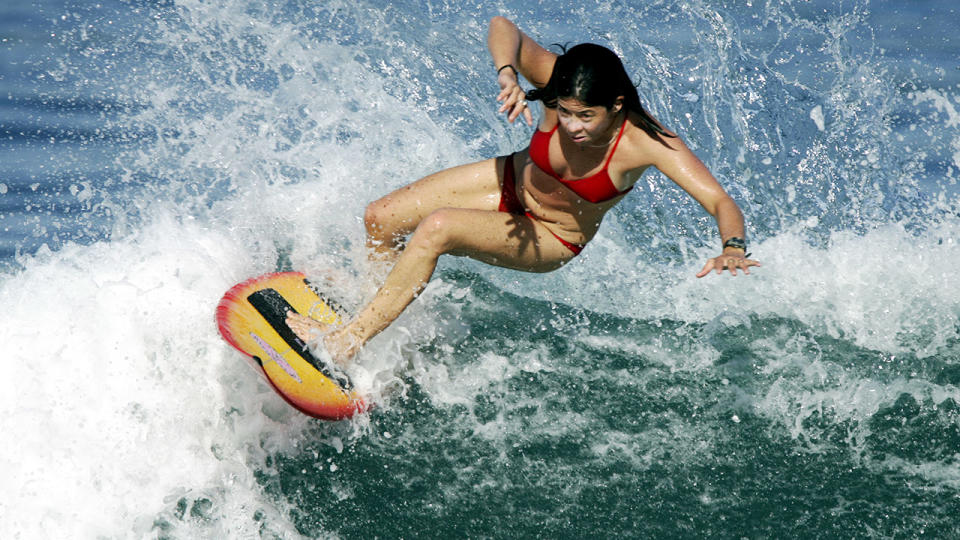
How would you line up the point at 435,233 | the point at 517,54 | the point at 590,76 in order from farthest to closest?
the point at 517,54
the point at 435,233
the point at 590,76

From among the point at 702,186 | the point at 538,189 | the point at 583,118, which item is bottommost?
the point at 538,189

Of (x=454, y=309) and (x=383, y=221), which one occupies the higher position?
(x=383, y=221)

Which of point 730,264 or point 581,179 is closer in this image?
point 730,264

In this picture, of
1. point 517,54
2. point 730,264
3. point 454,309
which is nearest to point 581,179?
point 517,54

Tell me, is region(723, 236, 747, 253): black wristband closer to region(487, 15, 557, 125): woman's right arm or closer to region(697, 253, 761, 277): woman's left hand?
region(697, 253, 761, 277): woman's left hand

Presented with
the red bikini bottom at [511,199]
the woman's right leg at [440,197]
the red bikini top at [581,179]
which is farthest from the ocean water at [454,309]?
the red bikini top at [581,179]

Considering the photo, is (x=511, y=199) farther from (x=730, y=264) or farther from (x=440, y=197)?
(x=730, y=264)

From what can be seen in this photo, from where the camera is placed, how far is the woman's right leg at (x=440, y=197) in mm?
5215

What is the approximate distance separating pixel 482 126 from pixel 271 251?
7.49ft

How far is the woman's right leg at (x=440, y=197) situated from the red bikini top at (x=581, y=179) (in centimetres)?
37

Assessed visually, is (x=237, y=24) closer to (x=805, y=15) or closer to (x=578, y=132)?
(x=578, y=132)

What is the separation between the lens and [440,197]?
5230mm

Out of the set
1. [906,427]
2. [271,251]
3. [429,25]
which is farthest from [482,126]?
[906,427]

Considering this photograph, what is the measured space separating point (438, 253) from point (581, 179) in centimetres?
79
